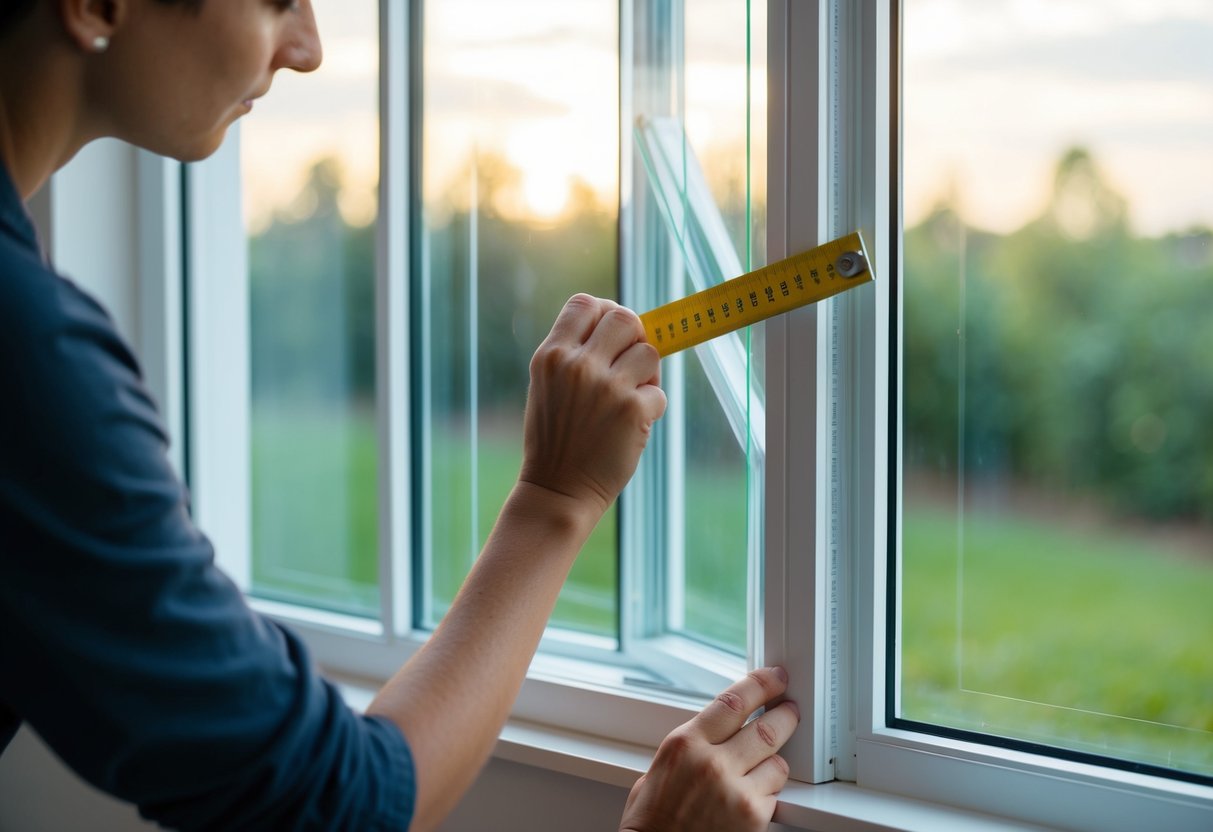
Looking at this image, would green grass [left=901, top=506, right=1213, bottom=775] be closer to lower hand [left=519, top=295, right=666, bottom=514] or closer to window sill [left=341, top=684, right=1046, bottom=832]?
window sill [left=341, top=684, right=1046, bottom=832]

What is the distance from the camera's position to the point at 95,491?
2.10 feet

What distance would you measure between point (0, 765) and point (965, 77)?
1.82 metres

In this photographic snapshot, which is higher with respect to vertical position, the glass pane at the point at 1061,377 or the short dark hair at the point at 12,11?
the short dark hair at the point at 12,11

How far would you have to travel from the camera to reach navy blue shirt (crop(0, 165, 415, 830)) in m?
0.64

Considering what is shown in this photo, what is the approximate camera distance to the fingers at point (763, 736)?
1.05m

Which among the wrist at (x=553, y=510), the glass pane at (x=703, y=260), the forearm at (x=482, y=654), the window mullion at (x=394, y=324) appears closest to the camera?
the forearm at (x=482, y=654)

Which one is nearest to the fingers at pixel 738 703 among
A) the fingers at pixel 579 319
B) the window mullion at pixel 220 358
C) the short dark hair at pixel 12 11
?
the fingers at pixel 579 319

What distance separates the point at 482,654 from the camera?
0.81 metres

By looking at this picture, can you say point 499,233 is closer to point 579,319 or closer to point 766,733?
point 579,319

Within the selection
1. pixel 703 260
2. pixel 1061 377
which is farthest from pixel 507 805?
pixel 1061 377

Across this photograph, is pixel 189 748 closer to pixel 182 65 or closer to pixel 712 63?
pixel 182 65

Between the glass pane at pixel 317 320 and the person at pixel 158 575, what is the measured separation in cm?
93

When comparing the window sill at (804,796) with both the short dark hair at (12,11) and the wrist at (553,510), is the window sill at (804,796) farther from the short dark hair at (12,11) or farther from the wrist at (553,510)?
the short dark hair at (12,11)

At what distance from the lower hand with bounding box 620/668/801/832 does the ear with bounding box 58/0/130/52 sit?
78 centimetres
